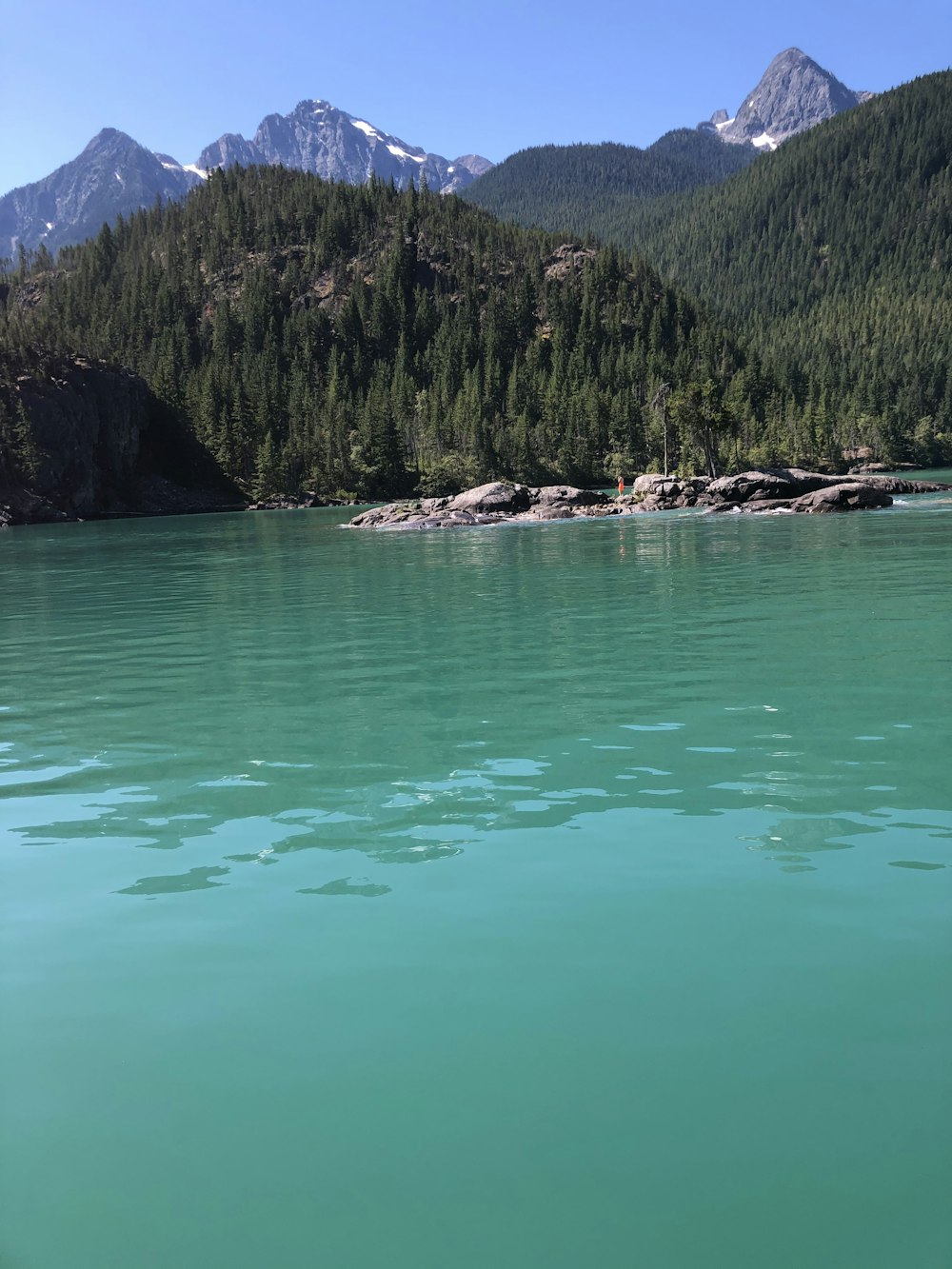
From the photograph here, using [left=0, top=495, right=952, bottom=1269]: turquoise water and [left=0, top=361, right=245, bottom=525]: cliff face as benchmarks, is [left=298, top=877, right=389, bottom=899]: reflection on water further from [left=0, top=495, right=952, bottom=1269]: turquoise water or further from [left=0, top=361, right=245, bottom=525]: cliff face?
[left=0, top=361, right=245, bottom=525]: cliff face

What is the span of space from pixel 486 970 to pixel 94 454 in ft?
479

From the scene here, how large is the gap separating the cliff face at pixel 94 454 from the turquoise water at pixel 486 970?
396 feet

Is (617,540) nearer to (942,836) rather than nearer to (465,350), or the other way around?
(942,836)

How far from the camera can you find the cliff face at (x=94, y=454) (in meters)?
126

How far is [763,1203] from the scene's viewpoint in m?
4.53

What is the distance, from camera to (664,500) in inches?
3250

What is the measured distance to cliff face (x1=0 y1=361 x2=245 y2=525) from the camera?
126 meters

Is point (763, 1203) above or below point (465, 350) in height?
below

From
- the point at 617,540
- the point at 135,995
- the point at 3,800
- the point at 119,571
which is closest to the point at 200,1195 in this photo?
the point at 135,995

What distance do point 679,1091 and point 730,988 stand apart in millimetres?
1234

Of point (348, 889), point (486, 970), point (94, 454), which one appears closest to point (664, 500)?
point (348, 889)

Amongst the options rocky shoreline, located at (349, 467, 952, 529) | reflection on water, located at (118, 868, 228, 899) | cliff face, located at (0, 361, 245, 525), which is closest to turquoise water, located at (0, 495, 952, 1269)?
reflection on water, located at (118, 868, 228, 899)

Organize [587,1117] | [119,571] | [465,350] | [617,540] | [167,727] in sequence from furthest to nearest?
1. [465,350]
2. [617,540]
3. [119,571]
4. [167,727]
5. [587,1117]

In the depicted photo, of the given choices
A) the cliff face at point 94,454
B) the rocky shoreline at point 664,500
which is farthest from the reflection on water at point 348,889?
the cliff face at point 94,454
